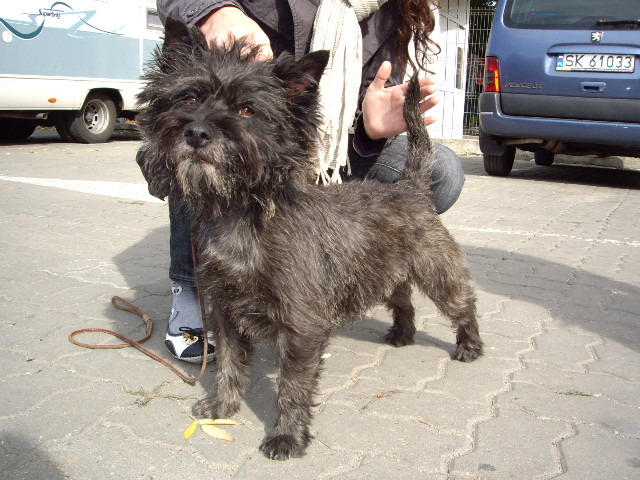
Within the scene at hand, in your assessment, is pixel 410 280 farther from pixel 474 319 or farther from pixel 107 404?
pixel 107 404

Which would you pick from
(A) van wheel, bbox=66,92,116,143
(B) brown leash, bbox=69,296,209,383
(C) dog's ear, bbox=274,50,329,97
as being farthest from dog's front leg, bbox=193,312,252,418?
(A) van wheel, bbox=66,92,116,143

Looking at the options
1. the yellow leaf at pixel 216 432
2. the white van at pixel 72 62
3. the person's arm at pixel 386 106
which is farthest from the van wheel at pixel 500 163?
the yellow leaf at pixel 216 432

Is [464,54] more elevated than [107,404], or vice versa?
[464,54]

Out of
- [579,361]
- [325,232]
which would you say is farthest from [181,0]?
[579,361]

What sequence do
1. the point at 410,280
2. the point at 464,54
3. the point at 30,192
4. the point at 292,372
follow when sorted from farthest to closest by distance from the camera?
the point at 464,54, the point at 30,192, the point at 410,280, the point at 292,372

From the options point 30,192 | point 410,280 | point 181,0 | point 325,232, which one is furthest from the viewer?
point 30,192

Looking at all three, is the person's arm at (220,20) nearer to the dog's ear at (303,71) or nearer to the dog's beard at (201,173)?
the dog's ear at (303,71)

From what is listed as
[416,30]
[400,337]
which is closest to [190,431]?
[400,337]
